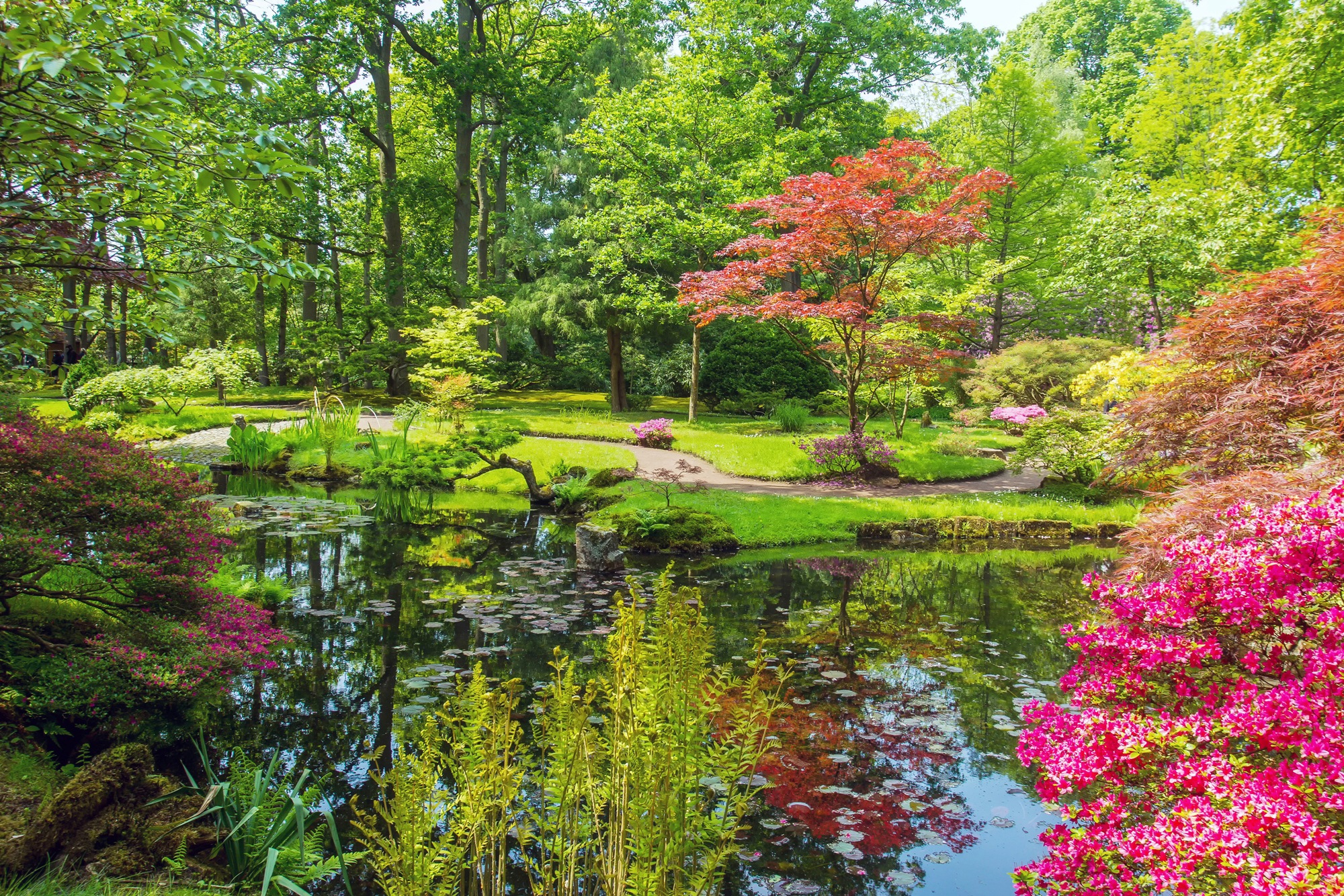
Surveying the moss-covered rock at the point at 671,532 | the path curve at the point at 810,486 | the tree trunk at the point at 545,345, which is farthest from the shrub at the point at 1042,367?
the tree trunk at the point at 545,345

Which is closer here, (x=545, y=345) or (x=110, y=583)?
(x=110, y=583)

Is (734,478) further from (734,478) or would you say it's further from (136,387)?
(136,387)

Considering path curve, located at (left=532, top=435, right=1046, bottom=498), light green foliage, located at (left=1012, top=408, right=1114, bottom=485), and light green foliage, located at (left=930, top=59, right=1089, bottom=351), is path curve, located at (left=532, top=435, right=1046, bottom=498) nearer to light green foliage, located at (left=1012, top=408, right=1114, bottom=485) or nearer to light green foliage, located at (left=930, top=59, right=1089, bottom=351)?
light green foliage, located at (left=1012, top=408, right=1114, bottom=485)

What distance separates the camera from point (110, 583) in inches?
146

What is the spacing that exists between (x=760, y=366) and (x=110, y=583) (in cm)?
2011

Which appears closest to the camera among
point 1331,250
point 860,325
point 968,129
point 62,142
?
point 62,142

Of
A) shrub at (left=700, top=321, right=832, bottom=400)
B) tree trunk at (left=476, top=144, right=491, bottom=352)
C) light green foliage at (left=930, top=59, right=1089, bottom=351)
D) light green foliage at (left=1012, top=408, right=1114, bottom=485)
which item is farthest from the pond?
tree trunk at (left=476, top=144, right=491, bottom=352)

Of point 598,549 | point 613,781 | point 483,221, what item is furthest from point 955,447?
point 483,221

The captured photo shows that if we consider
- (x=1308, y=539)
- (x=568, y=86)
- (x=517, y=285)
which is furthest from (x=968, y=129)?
(x=1308, y=539)

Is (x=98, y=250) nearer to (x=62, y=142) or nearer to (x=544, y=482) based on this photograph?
(x=62, y=142)

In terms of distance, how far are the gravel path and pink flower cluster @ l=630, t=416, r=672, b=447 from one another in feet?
0.51

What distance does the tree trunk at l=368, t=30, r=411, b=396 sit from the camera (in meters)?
21.9

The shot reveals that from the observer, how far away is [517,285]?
2178 cm

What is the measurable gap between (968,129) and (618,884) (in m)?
31.6
